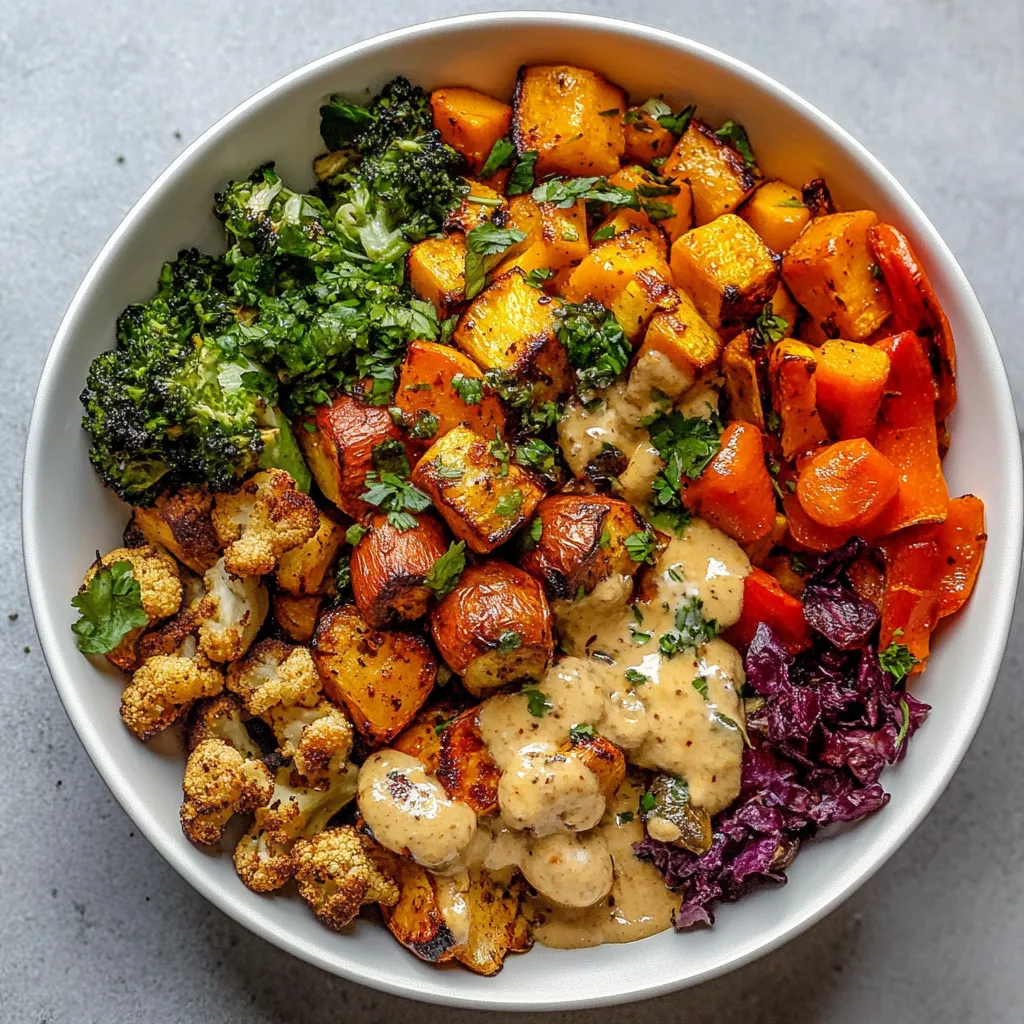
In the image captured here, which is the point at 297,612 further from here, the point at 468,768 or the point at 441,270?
the point at 441,270

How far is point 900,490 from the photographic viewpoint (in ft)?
8.43

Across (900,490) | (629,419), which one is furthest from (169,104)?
(900,490)

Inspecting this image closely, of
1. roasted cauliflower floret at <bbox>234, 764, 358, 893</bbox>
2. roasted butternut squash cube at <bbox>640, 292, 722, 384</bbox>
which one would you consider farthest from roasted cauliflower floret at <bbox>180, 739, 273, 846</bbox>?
roasted butternut squash cube at <bbox>640, 292, 722, 384</bbox>

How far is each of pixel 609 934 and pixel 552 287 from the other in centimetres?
162

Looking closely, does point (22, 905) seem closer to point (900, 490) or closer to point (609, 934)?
point (609, 934)

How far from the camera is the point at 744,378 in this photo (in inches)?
99.7

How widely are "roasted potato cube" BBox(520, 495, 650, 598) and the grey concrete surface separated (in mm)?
1389

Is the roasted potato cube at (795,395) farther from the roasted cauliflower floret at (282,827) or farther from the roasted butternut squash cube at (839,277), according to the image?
the roasted cauliflower floret at (282,827)

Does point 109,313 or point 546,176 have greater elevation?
point 546,176

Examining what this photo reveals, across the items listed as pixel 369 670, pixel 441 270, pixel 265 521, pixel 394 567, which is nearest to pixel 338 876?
pixel 369 670

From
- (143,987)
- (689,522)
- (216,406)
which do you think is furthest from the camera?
(143,987)

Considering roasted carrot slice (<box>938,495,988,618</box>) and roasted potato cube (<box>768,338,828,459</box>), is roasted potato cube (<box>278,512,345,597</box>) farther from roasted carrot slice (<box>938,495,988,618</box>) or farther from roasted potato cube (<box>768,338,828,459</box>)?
roasted carrot slice (<box>938,495,988,618</box>)

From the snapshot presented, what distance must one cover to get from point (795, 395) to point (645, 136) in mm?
780

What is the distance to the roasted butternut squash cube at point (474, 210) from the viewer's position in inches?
101
